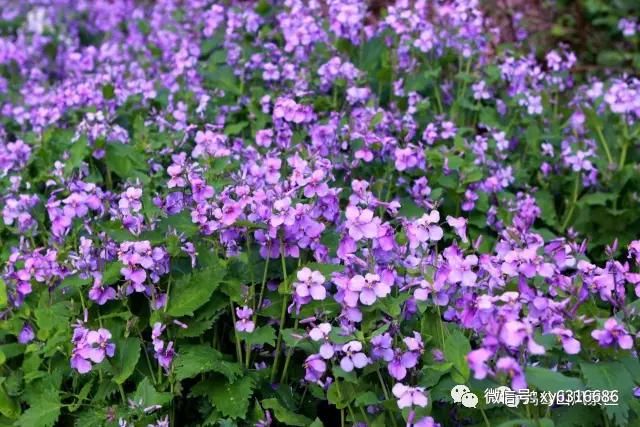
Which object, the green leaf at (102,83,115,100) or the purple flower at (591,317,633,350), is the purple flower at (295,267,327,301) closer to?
the purple flower at (591,317,633,350)

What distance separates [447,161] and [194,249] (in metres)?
1.13

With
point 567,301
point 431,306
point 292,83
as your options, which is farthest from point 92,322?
point 292,83

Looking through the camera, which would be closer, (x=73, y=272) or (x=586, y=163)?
(x=73, y=272)

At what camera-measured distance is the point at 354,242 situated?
7.16 ft

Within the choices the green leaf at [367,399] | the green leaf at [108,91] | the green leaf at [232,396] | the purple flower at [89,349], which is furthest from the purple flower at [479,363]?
the green leaf at [108,91]

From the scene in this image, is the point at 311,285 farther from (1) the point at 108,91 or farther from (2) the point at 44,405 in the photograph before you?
(1) the point at 108,91

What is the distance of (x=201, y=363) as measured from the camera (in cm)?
224

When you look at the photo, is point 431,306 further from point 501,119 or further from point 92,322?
point 501,119

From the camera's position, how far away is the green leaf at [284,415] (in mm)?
2154

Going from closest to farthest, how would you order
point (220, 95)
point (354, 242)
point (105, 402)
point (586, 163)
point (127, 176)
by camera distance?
point (354, 242) → point (105, 402) → point (127, 176) → point (586, 163) → point (220, 95)

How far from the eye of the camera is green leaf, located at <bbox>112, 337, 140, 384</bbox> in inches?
89.6

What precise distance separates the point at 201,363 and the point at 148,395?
0.16 meters

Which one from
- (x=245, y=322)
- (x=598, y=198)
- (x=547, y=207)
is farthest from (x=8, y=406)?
(x=598, y=198)

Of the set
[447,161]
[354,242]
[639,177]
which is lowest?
[639,177]
